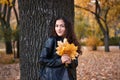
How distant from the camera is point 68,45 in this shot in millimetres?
4945

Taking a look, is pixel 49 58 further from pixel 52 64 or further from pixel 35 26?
pixel 35 26

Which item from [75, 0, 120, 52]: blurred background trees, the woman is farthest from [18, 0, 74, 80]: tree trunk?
[75, 0, 120, 52]: blurred background trees

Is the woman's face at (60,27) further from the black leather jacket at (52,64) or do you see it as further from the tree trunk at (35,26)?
the tree trunk at (35,26)

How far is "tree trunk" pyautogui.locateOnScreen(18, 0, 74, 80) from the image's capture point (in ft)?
19.4

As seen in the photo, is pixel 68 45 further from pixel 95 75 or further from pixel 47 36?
pixel 95 75

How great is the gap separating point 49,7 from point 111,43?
34.0 metres

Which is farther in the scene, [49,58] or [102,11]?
[102,11]

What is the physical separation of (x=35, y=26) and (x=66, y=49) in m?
1.18

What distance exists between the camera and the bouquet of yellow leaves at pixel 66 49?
4.95m

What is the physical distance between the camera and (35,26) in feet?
19.5

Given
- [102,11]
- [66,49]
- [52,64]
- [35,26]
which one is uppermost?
[102,11]

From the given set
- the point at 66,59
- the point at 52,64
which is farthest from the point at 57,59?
the point at 66,59

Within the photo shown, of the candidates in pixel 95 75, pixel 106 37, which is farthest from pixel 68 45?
pixel 106 37

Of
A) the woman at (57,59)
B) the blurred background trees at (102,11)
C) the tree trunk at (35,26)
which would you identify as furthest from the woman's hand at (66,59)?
the blurred background trees at (102,11)
